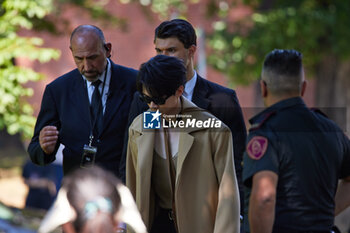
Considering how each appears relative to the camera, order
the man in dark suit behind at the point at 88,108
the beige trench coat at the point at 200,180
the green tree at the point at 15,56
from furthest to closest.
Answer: the green tree at the point at 15,56 → the man in dark suit behind at the point at 88,108 → the beige trench coat at the point at 200,180

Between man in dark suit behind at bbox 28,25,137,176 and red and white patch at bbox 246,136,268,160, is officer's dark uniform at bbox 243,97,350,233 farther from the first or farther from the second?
man in dark suit behind at bbox 28,25,137,176

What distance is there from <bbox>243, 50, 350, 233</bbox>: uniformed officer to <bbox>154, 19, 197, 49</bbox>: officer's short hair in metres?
1.00

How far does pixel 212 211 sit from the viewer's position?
3600 millimetres

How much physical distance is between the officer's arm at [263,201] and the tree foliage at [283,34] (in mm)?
8395

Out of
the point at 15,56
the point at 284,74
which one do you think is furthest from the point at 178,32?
the point at 15,56

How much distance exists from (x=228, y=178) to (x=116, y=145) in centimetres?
120

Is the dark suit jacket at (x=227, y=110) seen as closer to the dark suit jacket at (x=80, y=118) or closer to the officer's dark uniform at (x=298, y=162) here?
the dark suit jacket at (x=80, y=118)

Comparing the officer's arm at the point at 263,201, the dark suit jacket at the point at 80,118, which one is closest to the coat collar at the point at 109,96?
the dark suit jacket at the point at 80,118

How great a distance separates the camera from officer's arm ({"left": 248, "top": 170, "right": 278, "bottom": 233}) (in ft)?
11.0

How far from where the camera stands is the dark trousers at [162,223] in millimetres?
3719

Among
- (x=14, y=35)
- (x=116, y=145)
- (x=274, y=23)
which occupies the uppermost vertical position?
(x=274, y=23)

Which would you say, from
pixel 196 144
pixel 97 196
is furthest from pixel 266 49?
pixel 97 196

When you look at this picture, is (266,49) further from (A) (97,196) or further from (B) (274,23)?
(A) (97,196)

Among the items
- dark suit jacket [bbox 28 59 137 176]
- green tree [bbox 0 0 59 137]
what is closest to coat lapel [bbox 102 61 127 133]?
dark suit jacket [bbox 28 59 137 176]
